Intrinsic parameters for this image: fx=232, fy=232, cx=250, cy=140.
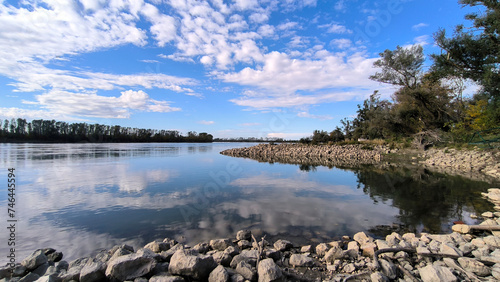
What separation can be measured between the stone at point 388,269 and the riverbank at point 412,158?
13.7 m

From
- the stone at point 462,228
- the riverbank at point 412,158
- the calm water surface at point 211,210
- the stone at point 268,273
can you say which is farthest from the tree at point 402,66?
the stone at point 268,273

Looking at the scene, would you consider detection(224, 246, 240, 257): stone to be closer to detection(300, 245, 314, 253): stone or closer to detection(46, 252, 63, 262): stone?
detection(300, 245, 314, 253): stone

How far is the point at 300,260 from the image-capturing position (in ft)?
13.0

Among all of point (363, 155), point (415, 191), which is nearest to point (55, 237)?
point (415, 191)

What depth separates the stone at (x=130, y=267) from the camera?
3.11 meters

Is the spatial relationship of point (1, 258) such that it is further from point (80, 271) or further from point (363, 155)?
point (363, 155)

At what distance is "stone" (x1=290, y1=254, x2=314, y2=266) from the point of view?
3.91 m

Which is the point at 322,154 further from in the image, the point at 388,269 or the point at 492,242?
the point at 388,269

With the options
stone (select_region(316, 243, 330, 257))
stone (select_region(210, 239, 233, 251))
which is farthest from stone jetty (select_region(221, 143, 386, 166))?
stone (select_region(316, 243, 330, 257))

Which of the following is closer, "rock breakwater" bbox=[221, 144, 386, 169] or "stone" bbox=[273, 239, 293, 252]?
"stone" bbox=[273, 239, 293, 252]

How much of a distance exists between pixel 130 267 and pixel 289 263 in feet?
8.18

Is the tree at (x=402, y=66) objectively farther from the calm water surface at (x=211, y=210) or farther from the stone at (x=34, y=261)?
the stone at (x=34, y=261)

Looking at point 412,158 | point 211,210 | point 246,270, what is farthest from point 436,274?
point 412,158

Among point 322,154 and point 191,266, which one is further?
point 322,154
